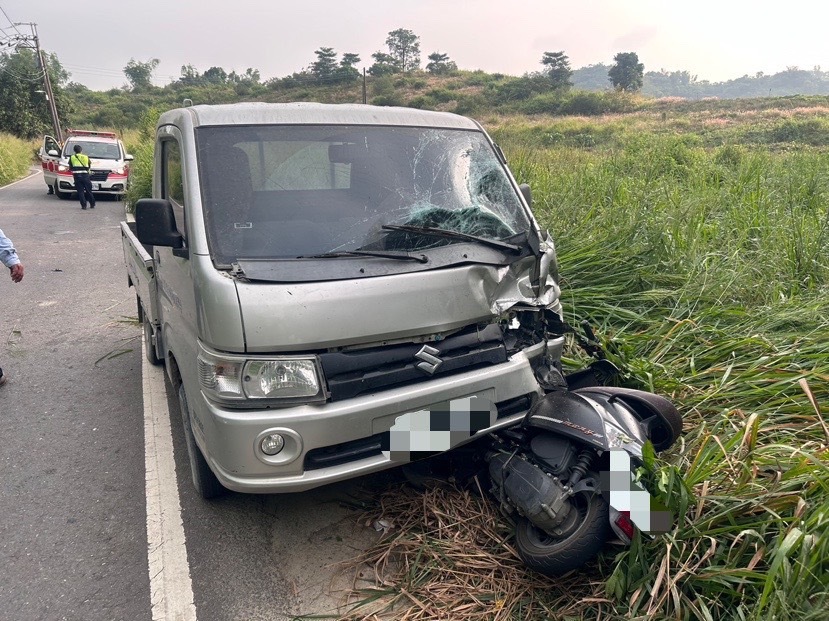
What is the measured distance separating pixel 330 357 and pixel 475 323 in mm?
776

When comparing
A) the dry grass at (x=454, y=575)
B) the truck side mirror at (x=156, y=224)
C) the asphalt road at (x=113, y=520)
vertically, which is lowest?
the asphalt road at (x=113, y=520)

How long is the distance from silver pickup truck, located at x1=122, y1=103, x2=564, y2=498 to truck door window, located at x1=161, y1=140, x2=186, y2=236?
2 cm

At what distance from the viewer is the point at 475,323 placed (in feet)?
9.55

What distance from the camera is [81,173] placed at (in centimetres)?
1593

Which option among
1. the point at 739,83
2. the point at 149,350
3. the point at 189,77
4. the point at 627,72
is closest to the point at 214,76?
the point at 189,77

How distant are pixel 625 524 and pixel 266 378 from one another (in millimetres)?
1539

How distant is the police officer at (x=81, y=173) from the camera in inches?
623

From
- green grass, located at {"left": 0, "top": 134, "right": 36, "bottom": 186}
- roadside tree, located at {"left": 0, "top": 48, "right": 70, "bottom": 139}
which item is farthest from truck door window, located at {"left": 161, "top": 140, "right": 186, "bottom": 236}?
roadside tree, located at {"left": 0, "top": 48, "right": 70, "bottom": 139}

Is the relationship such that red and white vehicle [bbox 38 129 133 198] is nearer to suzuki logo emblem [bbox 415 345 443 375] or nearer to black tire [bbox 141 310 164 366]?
black tire [bbox 141 310 164 366]

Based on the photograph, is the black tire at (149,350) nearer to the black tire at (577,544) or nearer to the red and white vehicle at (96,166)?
the black tire at (577,544)

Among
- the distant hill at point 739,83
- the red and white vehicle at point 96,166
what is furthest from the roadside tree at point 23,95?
the distant hill at point 739,83

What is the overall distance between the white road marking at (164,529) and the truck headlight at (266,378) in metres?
0.92

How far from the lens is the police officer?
15.8 meters

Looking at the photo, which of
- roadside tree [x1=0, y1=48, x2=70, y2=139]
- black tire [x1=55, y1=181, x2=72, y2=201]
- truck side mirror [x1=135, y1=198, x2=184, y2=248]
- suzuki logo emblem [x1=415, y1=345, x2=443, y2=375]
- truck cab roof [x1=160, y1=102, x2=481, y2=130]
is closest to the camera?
suzuki logo emblem [x1=415, y1=345, x2=443, y2=375]
